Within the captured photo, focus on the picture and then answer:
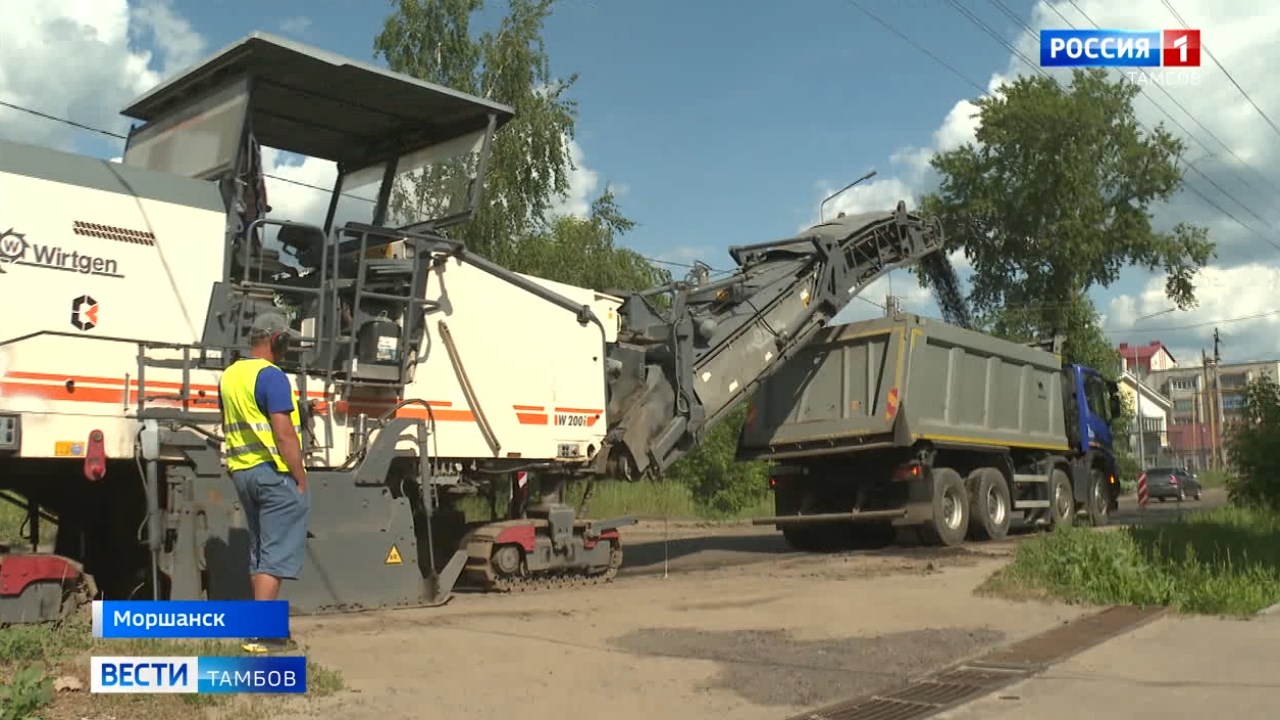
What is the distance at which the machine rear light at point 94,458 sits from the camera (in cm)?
699

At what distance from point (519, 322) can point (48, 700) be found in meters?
5.64

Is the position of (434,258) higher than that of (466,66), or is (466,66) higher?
(466,66)

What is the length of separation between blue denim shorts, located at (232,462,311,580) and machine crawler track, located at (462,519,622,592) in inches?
156

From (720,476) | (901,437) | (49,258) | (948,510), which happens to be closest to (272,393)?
(49,258)

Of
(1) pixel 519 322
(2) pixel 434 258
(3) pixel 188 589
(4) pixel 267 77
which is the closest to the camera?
(3) pixel 188 589

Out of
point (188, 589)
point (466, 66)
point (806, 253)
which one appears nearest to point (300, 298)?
point (188, 589)

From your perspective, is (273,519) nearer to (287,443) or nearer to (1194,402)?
(287,443)

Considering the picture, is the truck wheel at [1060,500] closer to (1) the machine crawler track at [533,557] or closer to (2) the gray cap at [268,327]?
(1) the machine crawler track at [533,557]

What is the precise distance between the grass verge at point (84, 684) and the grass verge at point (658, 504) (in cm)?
1533

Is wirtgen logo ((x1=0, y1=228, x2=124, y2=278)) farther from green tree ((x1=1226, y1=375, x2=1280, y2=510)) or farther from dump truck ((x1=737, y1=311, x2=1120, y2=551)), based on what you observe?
green tree ((x1=1226, y1=375, x2=1280, y2=510))

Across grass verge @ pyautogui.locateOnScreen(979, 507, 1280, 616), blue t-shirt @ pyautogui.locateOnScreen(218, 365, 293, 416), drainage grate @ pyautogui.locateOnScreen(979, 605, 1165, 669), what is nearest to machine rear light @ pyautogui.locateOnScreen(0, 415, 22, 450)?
blue t-shirt @ pyautogui.locateOnScreen(218, 365, 293, 416)

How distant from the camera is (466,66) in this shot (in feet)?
78.8

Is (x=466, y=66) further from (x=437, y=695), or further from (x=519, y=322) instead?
(x=437, y=695)

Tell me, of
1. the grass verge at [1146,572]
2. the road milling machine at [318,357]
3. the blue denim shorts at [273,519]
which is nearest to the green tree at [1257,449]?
the grass verge at [1146,572]
